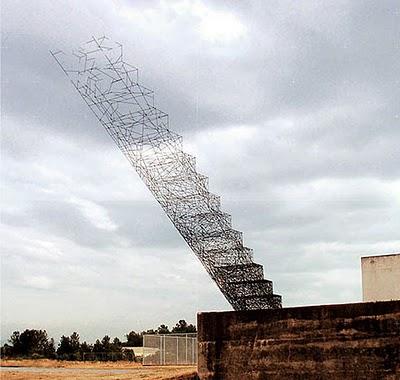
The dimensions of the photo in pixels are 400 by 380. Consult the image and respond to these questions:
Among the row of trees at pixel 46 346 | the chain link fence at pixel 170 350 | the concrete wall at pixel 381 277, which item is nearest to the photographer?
the concrete wall at pixel 381 277

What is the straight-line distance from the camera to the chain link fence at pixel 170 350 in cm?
4462

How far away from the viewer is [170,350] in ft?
148

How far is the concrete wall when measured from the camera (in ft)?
87.0

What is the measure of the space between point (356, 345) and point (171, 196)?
90.5 feet

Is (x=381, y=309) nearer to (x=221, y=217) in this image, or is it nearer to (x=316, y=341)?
(x=316, y=341)

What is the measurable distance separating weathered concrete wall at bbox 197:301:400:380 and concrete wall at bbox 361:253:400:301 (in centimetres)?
697

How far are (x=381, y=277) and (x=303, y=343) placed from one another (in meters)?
7.57

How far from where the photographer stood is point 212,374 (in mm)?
22109

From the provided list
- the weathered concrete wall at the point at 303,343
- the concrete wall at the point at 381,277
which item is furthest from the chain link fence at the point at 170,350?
the weathered concrete wall at the point at 303,343

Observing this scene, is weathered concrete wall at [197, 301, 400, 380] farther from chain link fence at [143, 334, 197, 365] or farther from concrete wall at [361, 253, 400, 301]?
chain link fence at [143, 334, 197, 365]

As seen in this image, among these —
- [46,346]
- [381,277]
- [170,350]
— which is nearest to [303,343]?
[381,277]

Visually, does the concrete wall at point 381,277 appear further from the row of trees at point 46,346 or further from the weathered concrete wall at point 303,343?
the row of trees at point 46,346

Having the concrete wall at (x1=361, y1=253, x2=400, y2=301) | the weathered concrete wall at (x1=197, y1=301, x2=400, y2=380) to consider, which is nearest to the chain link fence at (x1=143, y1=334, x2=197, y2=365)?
the concrete wall at (x1=361, y1=253, x2=400, y2=301)

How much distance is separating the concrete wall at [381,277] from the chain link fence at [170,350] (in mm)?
19687
